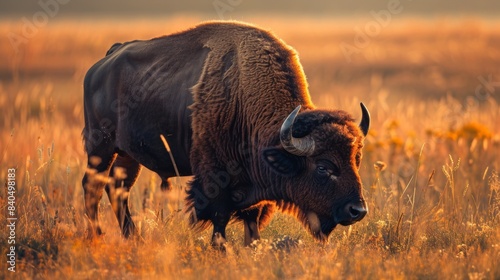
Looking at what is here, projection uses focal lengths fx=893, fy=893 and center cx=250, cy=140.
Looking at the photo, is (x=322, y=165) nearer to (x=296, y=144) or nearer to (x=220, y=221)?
(x=296, y=144)

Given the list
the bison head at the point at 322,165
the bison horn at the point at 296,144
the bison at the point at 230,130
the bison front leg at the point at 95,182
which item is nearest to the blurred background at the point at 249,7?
the bison front leg at the point at 95,182

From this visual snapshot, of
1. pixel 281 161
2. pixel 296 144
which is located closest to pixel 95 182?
pixel 281 161

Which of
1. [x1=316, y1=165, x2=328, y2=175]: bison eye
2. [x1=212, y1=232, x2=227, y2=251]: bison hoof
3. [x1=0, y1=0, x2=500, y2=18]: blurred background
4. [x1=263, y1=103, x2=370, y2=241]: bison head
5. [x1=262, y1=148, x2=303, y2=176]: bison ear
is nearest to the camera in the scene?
[x1=263, y1=103, x2=370, y2=241]: bison head

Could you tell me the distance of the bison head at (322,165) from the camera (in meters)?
7.71

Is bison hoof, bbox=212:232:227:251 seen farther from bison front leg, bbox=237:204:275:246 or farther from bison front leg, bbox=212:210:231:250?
bison front leg, bbox=237:204:275:246

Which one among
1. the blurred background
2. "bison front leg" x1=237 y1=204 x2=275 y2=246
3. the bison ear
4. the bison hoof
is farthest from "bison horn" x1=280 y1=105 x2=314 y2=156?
the blurred background

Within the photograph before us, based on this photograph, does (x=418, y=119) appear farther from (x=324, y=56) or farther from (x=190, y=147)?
(x=324, y=56)

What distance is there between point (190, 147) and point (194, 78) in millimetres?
686

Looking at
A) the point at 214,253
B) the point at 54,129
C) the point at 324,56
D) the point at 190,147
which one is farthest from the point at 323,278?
the point at 324,56

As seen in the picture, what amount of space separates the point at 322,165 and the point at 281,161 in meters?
0.38

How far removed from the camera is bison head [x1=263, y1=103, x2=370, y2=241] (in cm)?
771

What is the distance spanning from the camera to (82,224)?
31.8 feet

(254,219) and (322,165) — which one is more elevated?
(322,165)

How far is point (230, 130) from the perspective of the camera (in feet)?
28.0
